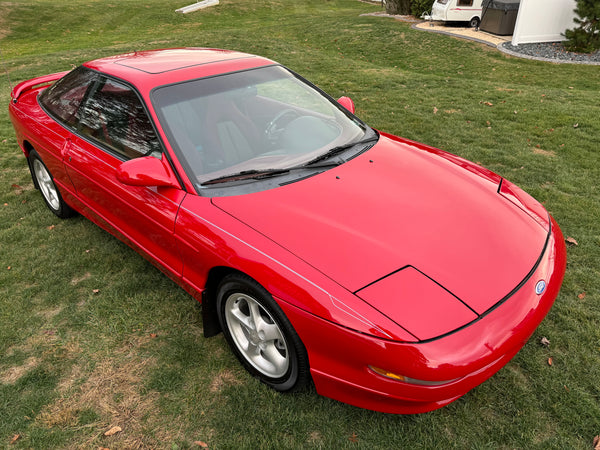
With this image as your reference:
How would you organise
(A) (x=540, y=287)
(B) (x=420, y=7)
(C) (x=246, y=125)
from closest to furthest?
(A) (x=540, y=287), (C) (x=246, y=125), (B) (x=420, y=7)

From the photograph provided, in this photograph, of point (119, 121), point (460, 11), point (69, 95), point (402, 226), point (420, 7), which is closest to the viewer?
point (402, 226)

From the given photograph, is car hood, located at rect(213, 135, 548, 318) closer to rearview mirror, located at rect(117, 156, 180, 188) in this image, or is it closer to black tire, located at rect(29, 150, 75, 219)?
rearview mirror, located at rect(117, 156, 180, 188)

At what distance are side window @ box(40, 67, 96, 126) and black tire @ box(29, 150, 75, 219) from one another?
0.60 meters

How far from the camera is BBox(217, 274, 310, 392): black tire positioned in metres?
2.19

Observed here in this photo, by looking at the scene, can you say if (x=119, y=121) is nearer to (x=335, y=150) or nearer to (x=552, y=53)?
(x=335, y=150)

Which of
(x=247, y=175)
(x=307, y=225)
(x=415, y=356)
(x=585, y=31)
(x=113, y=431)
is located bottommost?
(x=113, y=431)

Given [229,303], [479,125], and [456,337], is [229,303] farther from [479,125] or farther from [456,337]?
[479,125]

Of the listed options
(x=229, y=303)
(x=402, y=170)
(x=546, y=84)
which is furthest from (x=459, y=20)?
(x=229, y=303)

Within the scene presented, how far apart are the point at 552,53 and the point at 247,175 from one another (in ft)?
39.8

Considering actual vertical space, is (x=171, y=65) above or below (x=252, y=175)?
above

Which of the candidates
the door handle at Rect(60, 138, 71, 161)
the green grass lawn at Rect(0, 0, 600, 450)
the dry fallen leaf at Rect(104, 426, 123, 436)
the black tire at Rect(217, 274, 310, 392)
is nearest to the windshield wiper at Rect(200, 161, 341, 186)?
the black tire at Rect(217, 274, 310, 392)

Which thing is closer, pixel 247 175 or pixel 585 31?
pixel 247 175

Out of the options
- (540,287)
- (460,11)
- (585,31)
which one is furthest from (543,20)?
(540,287)

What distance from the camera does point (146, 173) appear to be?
2.51m
